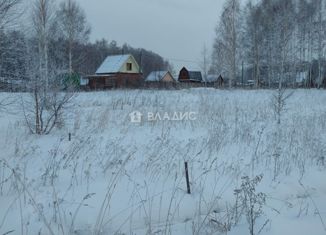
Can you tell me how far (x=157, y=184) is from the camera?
371 centimetres

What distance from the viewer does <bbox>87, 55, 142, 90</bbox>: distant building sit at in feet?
122

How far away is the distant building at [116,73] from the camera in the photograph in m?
37.2

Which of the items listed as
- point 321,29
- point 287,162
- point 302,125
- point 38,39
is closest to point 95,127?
point 287,162

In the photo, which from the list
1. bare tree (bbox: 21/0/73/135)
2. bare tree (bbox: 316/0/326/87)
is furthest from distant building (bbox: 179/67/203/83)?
bare tree (bbox: 21/0/73/135)

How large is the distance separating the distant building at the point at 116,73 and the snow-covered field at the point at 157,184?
31.0 metres

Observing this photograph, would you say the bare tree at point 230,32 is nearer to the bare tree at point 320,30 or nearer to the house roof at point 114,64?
the bare tree at point 320,30

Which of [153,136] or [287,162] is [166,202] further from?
[153,136]

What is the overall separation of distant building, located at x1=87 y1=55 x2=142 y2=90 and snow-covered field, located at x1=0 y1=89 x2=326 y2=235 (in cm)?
3104

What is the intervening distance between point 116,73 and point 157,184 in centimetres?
3469

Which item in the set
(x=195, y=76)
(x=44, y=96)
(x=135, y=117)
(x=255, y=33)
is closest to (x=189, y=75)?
(x=195, y=76)

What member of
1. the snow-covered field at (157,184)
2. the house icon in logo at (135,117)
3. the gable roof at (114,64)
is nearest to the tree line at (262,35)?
the gable roof at (114,64)

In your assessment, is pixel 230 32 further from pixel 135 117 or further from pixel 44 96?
pixel 44 96

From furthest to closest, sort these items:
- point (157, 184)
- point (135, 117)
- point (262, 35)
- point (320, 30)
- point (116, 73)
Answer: point (116, 73) → point (262, 35) → point (320, 30) → point (135, 117) → point (157, 184)

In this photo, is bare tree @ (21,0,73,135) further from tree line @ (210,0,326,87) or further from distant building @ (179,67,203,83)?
distant building @ (179,67,203,83)
